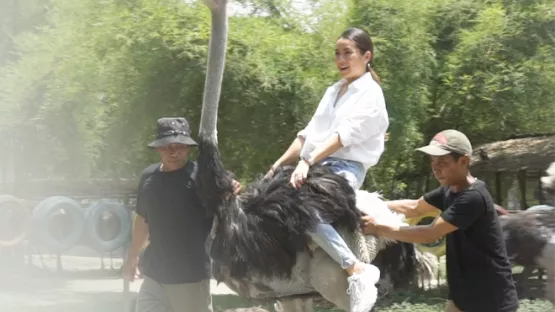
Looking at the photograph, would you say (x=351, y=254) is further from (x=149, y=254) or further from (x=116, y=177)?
(x=116, y=177)

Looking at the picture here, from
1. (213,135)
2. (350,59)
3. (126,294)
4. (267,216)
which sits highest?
(350,59)

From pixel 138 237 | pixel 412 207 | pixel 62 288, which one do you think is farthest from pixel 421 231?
pixel 62 288

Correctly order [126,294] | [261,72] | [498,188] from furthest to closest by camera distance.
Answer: [498,188] → [261,72] → [126,294]

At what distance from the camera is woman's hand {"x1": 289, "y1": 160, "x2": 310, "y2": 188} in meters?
3.15

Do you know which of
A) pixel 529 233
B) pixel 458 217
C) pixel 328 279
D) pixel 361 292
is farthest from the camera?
pixel 529 233

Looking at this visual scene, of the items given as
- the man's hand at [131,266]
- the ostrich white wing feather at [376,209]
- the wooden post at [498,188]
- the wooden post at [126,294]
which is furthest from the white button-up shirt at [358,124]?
the wooden post at [498,188]

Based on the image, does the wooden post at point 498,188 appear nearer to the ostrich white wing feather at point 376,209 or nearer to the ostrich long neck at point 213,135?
the ostrich white wing feather at point 376,209

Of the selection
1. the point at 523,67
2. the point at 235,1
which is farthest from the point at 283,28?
the point at 523,67

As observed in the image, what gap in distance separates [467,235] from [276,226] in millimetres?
688

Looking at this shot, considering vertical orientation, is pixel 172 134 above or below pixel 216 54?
below

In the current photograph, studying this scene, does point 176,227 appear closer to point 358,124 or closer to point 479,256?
point 358,124

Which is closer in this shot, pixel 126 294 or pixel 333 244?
pixel 333 244

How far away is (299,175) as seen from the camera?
3.15 metres

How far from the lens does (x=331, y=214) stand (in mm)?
3152
